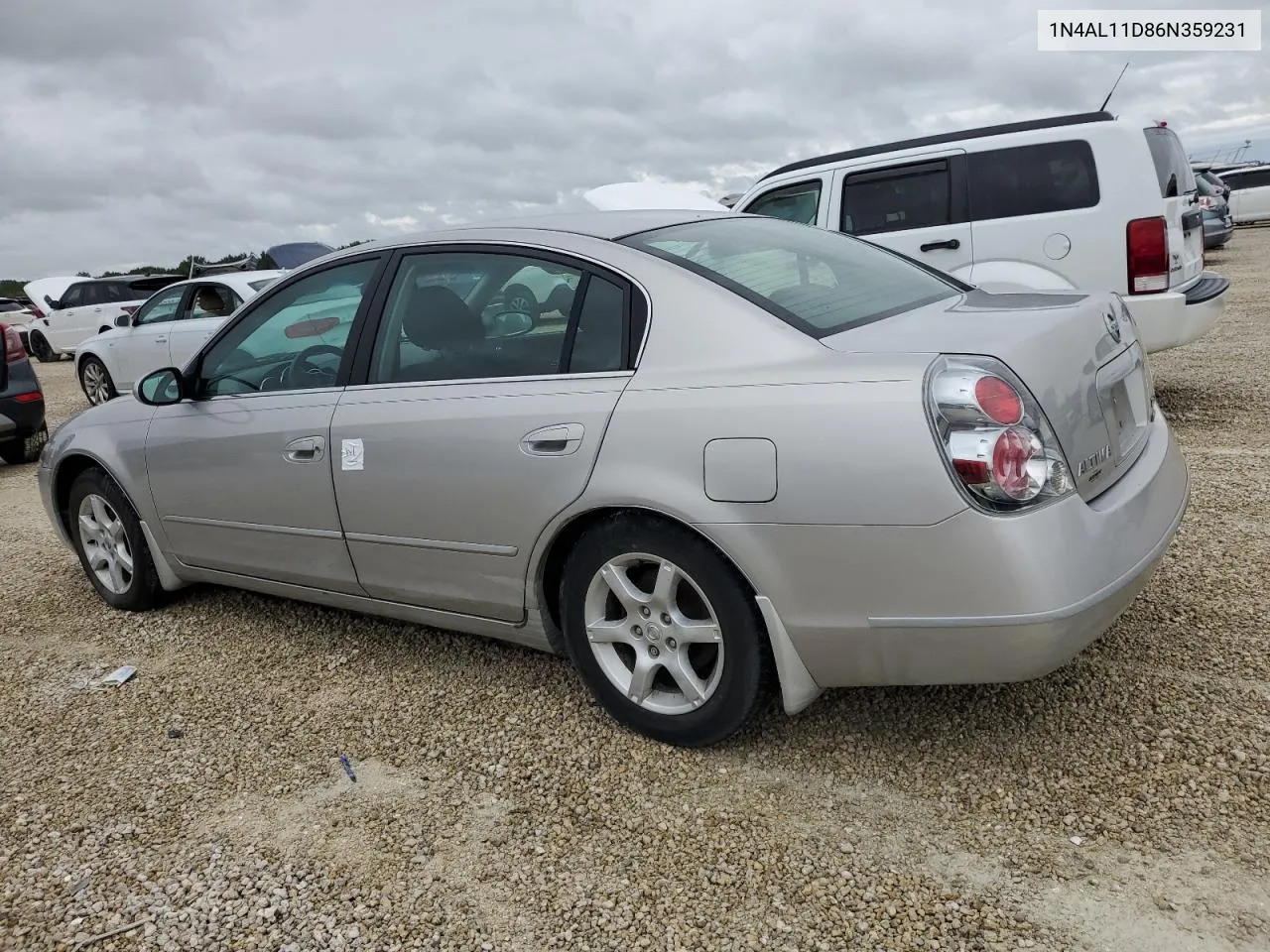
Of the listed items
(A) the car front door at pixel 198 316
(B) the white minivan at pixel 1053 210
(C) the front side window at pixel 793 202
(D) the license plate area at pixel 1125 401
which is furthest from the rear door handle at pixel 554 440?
(A) the car front door at pixel 198 316

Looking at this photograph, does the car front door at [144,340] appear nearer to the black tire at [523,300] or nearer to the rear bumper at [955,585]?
the black tire at [523,300]

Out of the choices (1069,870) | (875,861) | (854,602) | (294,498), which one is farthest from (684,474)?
(294,498)

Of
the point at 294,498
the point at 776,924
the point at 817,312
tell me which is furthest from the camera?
the point at 294,498

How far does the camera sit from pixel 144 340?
1069 cm

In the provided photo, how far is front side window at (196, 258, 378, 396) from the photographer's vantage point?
11.5ft

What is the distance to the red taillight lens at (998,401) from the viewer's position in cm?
225

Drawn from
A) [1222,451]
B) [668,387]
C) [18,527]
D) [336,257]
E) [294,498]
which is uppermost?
[336,257]

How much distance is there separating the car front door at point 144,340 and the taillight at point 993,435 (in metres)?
9.81

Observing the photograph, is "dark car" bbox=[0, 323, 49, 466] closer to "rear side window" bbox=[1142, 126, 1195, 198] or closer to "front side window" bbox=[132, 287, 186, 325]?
"front side window" bbox=[132, 287, 186, 325]

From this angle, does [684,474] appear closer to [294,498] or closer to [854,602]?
[854,602]

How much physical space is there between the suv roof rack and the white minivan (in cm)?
1

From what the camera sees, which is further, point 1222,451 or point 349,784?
point 1222,451

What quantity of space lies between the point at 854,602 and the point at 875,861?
0.59 metres

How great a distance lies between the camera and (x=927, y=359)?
2.32 metres
